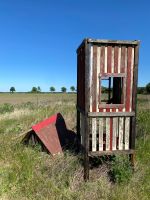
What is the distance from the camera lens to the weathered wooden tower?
698 cm

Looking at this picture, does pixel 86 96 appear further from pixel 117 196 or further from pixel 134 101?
pixel 117 196

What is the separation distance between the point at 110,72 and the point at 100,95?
576 millimetres

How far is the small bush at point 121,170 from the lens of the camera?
21.7 ft

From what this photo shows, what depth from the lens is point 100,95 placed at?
7.05m

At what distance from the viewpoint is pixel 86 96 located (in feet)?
23.0

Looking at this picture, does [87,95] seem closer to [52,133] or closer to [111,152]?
[111,152]

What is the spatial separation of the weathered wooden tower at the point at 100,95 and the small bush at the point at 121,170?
341mm

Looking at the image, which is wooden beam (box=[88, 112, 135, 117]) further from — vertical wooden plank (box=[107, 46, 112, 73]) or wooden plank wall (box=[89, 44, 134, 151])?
vertical wooden plank (box=[107, 46, 112, 73])

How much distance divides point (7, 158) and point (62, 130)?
6.01ft

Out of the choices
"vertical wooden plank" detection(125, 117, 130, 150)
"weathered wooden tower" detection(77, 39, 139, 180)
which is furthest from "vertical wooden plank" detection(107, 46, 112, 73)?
"vertical wooden plank" detection(125, 117, 130, 150)

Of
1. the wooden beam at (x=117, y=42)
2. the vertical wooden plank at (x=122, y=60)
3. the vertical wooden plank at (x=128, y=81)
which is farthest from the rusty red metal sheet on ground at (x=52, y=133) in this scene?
the wooden beam at (x=117, y=42)

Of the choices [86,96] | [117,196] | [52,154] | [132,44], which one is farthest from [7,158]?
[132,44]

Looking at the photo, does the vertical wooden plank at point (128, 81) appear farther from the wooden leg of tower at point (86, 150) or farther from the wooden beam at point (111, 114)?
the wooden leg of tower at point (86, 150)

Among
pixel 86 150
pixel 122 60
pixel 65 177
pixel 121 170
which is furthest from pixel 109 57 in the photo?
pixel 65 177
